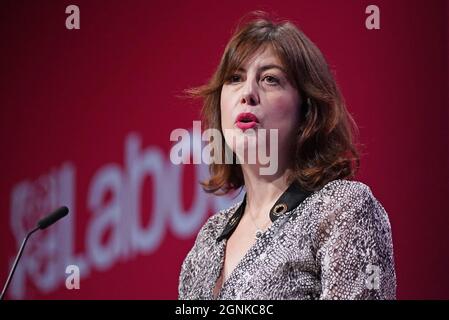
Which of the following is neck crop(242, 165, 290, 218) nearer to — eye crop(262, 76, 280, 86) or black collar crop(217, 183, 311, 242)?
Result: black collar crop(217, 183, 311, 242)

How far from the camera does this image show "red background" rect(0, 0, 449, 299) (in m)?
2.43

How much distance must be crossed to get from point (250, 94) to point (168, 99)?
39.9 inches

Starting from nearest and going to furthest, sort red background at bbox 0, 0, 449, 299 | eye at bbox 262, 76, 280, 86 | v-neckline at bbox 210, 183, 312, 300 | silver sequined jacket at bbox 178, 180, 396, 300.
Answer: silver sequined jacket at bbox 178, 180, 396, 300, v-neckline at bbox 210, 183, 312, 300, eye at bbox 262, 76, 280, 86, red background at bbox 0, 0, 449, 299

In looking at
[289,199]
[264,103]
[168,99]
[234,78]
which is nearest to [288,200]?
[289,199]

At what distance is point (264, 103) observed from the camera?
5.72ft

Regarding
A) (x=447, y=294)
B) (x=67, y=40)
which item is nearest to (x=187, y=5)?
(x=67, y=40)

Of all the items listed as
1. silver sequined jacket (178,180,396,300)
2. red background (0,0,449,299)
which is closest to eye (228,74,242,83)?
silver sequined jacket (178,180,396,300)

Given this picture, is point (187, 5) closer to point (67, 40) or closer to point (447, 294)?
point (67, 40)

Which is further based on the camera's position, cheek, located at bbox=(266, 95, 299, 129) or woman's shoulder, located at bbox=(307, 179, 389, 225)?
cheek, located at bbox=(266, 95, 299, 129)

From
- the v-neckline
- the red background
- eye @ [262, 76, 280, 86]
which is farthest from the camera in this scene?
the red background

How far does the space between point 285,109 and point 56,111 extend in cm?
133

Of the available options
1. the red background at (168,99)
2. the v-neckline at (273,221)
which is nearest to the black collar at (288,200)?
the v-neckline at (273,221)

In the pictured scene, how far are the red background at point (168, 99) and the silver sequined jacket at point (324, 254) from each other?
862 millimetres

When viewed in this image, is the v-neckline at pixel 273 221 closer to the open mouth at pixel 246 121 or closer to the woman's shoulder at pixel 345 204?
the woman's shoulder at pixel 345 204
